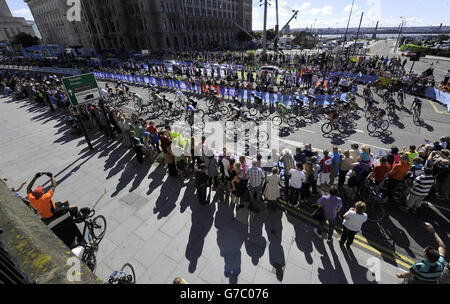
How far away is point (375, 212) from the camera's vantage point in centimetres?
705

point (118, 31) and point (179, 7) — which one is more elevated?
point (179, 7)

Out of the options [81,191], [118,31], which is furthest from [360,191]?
[118,31]

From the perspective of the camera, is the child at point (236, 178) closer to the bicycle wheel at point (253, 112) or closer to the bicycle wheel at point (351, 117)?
the bicycle wheel at point (253, 112)

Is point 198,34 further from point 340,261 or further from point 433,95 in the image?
point 340,261

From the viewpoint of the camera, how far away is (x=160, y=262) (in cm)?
554

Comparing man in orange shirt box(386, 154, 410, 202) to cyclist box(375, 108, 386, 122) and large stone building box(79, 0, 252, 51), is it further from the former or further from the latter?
large stone building box(79, 0, 252, 51)

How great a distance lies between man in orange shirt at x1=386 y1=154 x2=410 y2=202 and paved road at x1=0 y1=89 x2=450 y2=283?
995 mm

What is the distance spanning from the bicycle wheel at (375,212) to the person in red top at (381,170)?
2.56ft

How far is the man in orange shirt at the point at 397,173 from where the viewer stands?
6.83 metres

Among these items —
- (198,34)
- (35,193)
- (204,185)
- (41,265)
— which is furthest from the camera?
(198,34)

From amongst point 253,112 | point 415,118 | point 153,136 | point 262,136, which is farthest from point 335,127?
point 153,136

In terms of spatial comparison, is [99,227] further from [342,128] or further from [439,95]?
[439,95]

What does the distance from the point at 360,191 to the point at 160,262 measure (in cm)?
733
